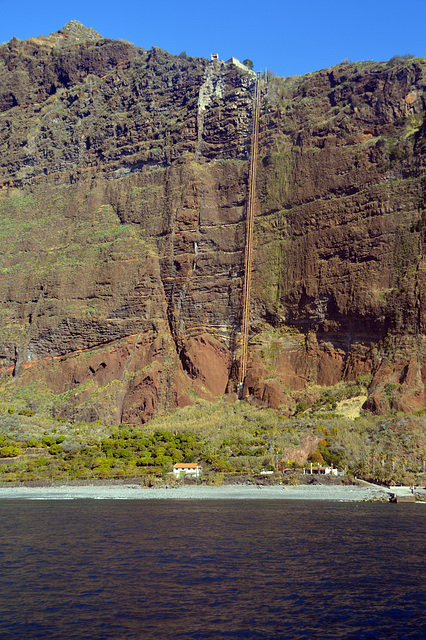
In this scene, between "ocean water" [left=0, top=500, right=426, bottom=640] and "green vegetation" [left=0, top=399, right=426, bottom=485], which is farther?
"green vegetation" [left=0, top=399, right=426, bottom=485]

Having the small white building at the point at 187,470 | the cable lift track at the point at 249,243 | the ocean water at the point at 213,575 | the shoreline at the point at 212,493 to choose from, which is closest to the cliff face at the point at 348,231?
the cable lift track at the point at 249,243

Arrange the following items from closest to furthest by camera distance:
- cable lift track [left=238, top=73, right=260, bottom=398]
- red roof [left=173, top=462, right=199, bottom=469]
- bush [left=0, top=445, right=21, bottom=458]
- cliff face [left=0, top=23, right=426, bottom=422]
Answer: red roof [left=173, top=462, right=199, bottom=469] < bush [left=0, top=445, right=21, bottom=458] < cliff face [left=0, top=23, right=426, bottom=422] < cable lift track [left=238, top=73, right=260, bottom=398]

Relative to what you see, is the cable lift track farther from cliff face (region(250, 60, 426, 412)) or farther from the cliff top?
the cliff top

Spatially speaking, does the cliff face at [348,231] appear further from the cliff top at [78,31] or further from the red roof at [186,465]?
the cliff top at [78,31]

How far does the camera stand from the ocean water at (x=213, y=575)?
1889 cm

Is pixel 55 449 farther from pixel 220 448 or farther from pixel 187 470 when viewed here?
pixel 220 448

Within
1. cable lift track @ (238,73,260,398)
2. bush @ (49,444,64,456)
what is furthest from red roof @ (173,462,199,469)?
cable lift track @ (238,73,260,398)

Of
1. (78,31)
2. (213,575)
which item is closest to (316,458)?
(213,575)

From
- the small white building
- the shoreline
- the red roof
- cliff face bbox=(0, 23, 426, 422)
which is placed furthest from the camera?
cliff face bbox=(0, 23, 426, 422)

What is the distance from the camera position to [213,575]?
24422mm

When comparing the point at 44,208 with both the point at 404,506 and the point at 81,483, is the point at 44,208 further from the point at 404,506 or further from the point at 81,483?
the point at 404,506

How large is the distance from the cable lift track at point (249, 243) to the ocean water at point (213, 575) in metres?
37.6

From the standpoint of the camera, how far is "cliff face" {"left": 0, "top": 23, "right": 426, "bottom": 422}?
237ft

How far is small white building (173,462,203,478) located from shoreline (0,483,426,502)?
2.46 m
